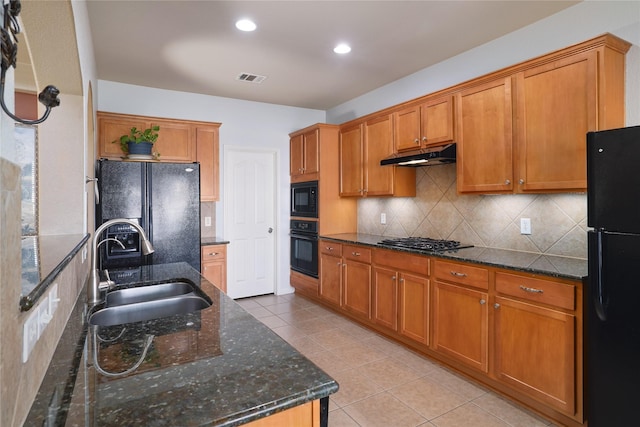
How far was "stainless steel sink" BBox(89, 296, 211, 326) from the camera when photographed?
5.45ft

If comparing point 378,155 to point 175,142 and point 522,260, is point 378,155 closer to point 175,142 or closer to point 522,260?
point 522,260

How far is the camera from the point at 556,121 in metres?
2.39

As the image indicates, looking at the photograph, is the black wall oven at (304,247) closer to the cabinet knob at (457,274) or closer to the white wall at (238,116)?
the white wall at (238,116)

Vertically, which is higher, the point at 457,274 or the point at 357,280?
the point at 457,274

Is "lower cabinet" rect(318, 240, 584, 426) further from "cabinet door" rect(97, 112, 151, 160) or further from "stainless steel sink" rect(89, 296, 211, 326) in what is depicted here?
"cabinet door" rect(97, 112, 151, 160)

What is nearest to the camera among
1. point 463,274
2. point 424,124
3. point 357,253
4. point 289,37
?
point 463,274

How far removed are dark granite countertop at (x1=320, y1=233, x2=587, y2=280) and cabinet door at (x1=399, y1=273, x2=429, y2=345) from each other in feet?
0.88

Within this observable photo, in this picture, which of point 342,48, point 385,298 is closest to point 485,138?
point 342,48

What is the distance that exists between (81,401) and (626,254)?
2222 mm

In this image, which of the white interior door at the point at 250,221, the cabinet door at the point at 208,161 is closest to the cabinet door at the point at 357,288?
the white interior door at the point at 250,221

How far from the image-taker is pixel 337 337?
3.57 m

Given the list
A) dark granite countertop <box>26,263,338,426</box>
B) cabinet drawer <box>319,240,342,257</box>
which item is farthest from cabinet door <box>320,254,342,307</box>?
dark granite countertop <box>26,263,338,426</box>

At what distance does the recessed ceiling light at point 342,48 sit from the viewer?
3.19 metres

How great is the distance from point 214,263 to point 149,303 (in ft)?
8.18
